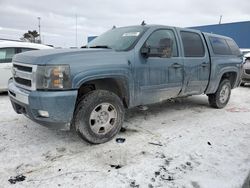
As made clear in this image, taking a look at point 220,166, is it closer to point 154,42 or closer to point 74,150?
point 74,150

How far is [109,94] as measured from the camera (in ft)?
12.8

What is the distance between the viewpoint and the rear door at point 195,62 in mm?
5184

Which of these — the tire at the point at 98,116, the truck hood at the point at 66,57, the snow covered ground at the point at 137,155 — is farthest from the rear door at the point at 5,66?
the tire at the point at 98,116

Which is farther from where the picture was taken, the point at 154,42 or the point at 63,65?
the point at 154,42

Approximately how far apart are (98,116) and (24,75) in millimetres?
1231

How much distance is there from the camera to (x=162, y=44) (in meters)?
4.43

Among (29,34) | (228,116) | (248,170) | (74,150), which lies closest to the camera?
(248,170)

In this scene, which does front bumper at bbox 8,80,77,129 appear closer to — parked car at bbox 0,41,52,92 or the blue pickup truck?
the blue pickup truck

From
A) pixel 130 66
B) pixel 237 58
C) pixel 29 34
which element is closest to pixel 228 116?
pixel 237 58

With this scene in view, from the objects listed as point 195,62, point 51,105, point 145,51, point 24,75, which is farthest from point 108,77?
point 195,62

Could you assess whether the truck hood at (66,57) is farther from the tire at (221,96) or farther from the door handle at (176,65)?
the tire at (221,96)

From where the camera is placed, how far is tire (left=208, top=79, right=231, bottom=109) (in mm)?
6375

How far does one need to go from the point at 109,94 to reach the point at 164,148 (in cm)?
118

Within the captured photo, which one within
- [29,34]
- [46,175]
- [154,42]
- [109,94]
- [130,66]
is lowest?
[46,175]
